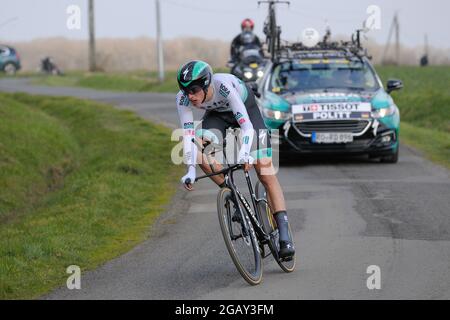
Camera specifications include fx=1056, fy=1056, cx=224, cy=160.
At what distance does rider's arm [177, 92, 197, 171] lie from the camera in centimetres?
864

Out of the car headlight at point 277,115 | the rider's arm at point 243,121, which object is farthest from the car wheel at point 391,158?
the rider's arm at point 243,121

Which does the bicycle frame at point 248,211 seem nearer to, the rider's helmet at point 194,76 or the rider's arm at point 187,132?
the rider's arm at point 187,132

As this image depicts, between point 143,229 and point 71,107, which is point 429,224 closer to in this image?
point 143,229

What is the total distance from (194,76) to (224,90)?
16.8 inches

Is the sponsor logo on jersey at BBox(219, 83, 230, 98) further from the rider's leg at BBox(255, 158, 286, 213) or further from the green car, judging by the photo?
the green car

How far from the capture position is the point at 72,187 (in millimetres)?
15641

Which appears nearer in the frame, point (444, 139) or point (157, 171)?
point (157, 171)

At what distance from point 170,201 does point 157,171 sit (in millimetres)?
2973

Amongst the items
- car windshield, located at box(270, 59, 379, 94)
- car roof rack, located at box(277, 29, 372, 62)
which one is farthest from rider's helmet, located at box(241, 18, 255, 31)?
car windshield, located at box(270, 59, 379, 94)

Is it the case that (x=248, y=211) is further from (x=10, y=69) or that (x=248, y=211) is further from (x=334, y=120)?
(x=10, y=69)

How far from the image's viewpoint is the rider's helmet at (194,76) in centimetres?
836

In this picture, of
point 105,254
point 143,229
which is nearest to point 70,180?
point 143,229

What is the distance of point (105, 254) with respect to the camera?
1033 cm
